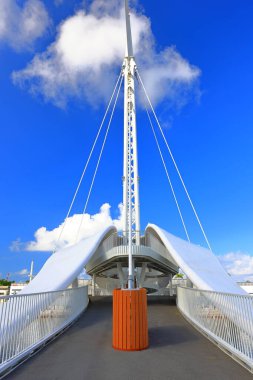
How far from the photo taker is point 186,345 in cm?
675

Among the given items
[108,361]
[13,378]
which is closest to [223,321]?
[108,361]

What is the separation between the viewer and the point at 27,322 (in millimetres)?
6367

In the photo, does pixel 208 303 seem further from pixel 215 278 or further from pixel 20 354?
pixel 20 354

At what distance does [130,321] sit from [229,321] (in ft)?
6.85

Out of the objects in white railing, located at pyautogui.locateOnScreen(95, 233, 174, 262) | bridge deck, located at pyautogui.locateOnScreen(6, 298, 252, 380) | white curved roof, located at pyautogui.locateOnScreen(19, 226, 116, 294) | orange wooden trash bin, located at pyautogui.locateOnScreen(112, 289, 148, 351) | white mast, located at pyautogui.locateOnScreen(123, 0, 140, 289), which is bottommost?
bridge deck, located at pyautogui.locateOnScreen(6, 298, 252, 380)

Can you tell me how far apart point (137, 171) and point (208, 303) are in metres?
15.2

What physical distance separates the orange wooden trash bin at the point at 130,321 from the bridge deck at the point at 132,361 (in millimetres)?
208

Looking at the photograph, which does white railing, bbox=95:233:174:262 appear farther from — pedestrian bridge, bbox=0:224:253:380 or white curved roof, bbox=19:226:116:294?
pedestrian bridge, bbox=0:224:253:380

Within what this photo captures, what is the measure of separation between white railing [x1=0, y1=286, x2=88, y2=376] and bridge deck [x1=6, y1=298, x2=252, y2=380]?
0.27 meters

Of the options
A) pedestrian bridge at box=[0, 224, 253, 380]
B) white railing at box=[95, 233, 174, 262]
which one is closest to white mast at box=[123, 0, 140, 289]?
white railing at box=[95, 233, 174, 262]

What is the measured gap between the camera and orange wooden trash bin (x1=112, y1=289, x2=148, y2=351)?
20.2 feet

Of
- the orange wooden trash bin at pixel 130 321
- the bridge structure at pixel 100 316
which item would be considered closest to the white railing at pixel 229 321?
the bridge structure at pixel 100 316

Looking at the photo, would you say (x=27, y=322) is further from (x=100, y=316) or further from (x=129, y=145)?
(x=129, y=145)

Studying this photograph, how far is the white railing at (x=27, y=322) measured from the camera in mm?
5352
